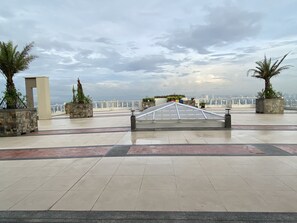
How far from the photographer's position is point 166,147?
21.1ft

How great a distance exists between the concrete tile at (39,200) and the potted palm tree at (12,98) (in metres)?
7.25

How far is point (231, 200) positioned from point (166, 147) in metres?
3.33

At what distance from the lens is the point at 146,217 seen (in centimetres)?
279

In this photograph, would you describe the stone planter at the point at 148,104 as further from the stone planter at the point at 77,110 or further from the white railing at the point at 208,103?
the stone planter at the point at 77,110

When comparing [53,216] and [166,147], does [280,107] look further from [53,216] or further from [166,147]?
[53,216]

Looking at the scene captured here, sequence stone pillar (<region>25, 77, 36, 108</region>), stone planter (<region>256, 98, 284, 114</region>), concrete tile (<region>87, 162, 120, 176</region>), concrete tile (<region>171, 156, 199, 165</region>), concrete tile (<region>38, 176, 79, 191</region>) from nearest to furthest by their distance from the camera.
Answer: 1. concrete tile (<region>38, 176, 79, 191</region>)
2. concrete tile (<region>87, 162, 120, 176</region>)
3. concrete tile (<region>171, 156, 199, 165</region>)
4. stone planter (<region>256, 98, 284, 114</region>)
5. stone pillar (<region>25, 77, 36, 108</region>)

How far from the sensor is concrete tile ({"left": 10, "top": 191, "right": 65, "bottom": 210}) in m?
3.17

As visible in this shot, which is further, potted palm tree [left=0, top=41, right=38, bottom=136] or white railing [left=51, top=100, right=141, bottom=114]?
white railing [left=51, top=100, right=141, bottom=114]

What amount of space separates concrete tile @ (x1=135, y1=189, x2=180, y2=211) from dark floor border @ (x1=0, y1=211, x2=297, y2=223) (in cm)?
12

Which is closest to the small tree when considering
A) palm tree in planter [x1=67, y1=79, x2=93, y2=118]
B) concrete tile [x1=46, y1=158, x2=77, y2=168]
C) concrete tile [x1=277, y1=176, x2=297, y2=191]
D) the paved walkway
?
palm tree in planter [x1=67, y1=79, x2=93, y2=118]

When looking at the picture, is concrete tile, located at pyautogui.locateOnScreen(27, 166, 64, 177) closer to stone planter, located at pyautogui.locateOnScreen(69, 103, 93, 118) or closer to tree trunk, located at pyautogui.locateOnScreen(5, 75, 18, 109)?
tree trunk, located at pyautogui.locateOnScreen(5, 75, 18, 109)

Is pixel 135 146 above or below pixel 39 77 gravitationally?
below

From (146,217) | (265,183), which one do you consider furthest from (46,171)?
(265,183)

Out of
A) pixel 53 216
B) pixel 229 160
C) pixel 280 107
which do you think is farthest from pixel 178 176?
pixel 280 107
